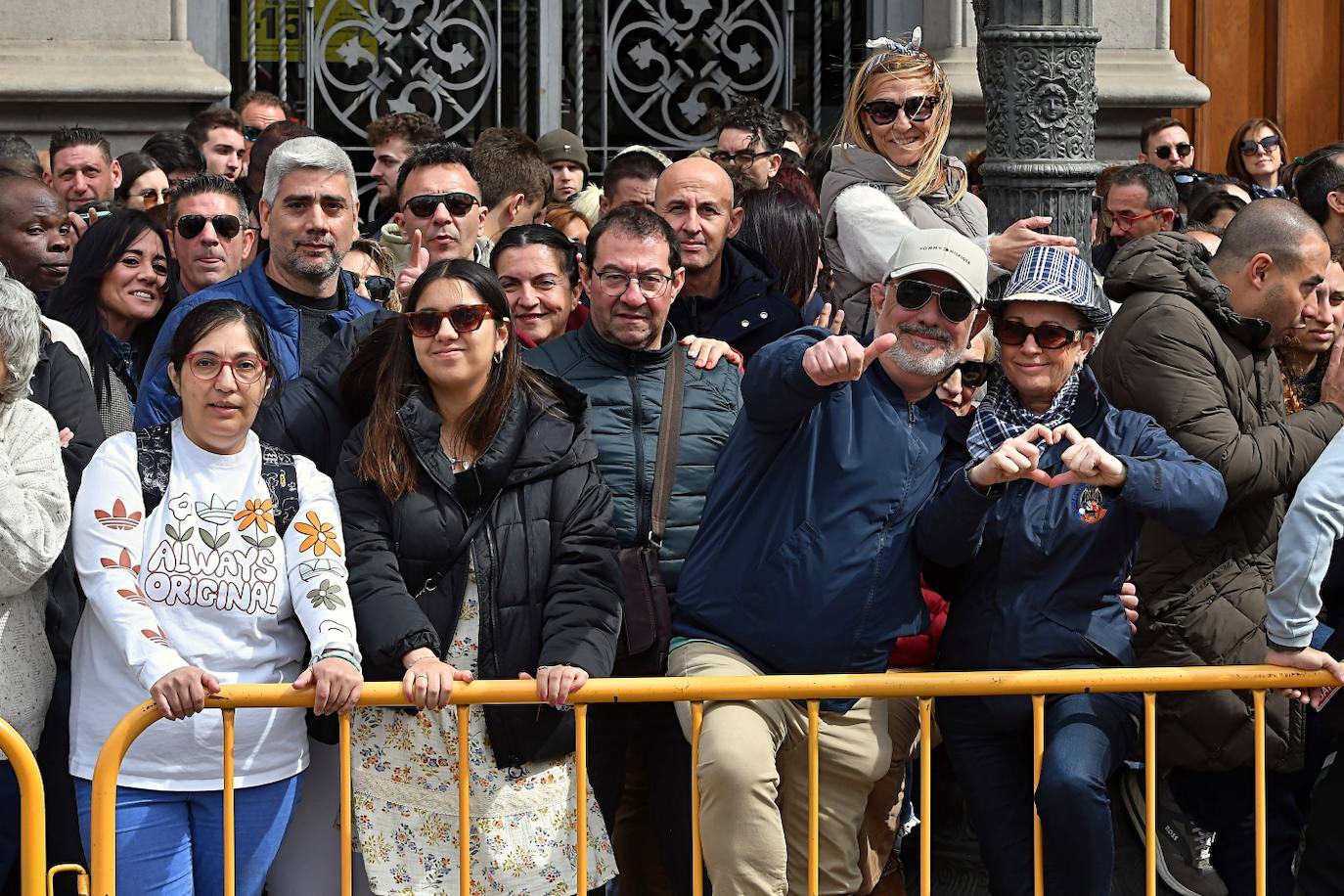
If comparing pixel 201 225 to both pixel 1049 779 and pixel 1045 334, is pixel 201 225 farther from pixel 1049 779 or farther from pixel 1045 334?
pixel 1049 779

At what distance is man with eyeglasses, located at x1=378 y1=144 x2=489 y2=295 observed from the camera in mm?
5992

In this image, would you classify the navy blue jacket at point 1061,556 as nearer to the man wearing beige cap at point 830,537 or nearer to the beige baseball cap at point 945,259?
the man wearing beige cap at point 830,537

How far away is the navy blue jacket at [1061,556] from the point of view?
14.9 feet

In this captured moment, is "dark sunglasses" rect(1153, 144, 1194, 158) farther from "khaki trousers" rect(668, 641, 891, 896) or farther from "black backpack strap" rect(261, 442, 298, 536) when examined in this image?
"black backpack strap" rect(261, 442, 298, 536)

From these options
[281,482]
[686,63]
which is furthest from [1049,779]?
[686,63]

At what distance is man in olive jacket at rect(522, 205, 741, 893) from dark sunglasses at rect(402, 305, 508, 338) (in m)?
0.41

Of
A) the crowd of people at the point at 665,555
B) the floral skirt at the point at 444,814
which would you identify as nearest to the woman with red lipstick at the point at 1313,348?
the crowd of people at the point at 665,555

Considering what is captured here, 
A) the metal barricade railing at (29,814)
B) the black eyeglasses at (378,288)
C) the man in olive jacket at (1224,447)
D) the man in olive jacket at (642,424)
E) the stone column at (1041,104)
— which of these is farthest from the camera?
the black eyeglasses at (378,288)

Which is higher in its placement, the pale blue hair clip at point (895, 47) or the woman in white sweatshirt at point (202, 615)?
the pale blue hair clip at point (895, 47)

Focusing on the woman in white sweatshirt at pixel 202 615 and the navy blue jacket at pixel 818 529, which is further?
the navy blue jacket at pixel 818 529

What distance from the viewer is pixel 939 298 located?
4.57m

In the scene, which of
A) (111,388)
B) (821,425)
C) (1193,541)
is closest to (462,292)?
(821,425)

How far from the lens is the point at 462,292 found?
4609 millimetres

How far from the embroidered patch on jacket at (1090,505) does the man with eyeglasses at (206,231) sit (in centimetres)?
275
